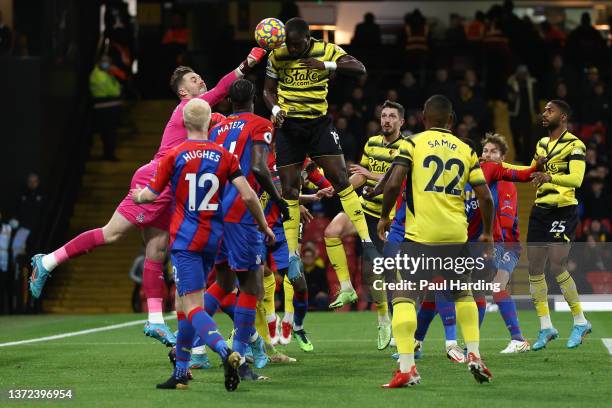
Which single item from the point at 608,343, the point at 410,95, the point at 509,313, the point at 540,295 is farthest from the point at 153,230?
the point at 410,95

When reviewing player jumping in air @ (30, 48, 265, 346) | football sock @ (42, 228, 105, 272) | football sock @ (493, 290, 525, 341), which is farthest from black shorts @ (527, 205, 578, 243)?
football sock @ (42, 228, 105, 272)

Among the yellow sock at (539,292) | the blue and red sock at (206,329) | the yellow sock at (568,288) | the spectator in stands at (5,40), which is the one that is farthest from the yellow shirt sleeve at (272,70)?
the spectator in stands at (5,40)

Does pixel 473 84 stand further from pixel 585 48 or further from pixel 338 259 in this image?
pixel 338 259

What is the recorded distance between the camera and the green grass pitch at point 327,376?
9406 millimetres

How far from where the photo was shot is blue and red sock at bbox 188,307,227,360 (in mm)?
9617

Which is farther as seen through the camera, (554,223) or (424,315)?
(554,223)

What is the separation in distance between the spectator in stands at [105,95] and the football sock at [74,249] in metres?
14.3

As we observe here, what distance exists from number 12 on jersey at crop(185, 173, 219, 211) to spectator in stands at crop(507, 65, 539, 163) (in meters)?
16.3

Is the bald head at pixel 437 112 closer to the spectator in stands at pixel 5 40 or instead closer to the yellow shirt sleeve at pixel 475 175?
the yellow shirt sleeve at pixel 475 175

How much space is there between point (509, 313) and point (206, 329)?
194 inches

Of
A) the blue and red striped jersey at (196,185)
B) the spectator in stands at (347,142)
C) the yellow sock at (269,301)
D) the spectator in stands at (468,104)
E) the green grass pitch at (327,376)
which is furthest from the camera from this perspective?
the spectator in stands at (468,104)

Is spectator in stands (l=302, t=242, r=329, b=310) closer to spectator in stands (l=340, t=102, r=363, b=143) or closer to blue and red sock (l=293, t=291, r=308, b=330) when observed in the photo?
spectator in stands (l=340, t=102, r=363, b=143)

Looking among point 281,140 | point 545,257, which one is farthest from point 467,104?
point 281,140

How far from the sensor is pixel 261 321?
504 inches
